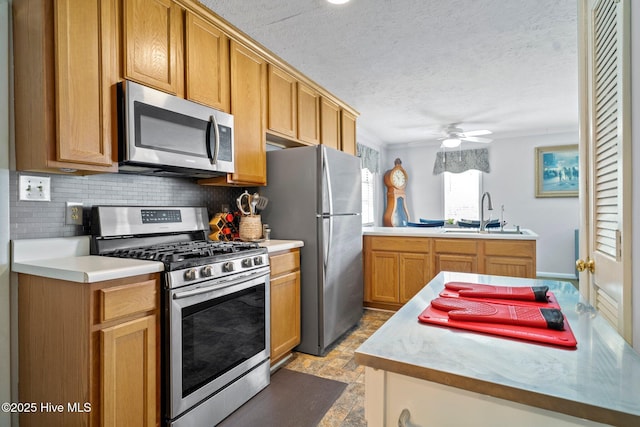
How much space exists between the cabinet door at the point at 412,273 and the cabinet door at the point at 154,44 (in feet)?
8.88

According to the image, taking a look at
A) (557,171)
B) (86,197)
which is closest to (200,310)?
(86,197)

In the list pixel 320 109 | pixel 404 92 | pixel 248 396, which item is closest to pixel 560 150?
pixel 404 92

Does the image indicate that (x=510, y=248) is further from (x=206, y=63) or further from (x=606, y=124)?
(x=206, y=63)

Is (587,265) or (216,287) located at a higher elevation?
(587,265)

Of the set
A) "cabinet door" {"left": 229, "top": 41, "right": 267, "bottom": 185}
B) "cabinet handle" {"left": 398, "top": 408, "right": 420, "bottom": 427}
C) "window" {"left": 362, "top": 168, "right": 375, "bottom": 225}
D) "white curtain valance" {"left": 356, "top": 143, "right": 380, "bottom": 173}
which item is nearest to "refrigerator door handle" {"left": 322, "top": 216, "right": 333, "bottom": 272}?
"cabinet door" {"left": 229, "top": 41, "right": 267, "bottom": 185}

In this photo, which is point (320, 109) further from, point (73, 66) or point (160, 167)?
point (73, 66)

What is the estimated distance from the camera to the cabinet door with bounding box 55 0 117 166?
4.87ft

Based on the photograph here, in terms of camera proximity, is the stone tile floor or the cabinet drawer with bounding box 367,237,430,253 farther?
the cabinet drawer with bounding box 367,237,430,253

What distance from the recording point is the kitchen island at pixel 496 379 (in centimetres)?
60

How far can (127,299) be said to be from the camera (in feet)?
4.73

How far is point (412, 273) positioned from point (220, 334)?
2.35 meters

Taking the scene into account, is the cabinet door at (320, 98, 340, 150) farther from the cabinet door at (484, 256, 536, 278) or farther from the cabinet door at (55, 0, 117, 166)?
the cabinet door at (55, 0, 117, 166)

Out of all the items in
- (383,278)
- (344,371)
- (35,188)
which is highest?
(35,188)

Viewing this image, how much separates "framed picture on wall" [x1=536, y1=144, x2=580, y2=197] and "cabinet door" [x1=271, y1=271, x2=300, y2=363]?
16.3 ft
